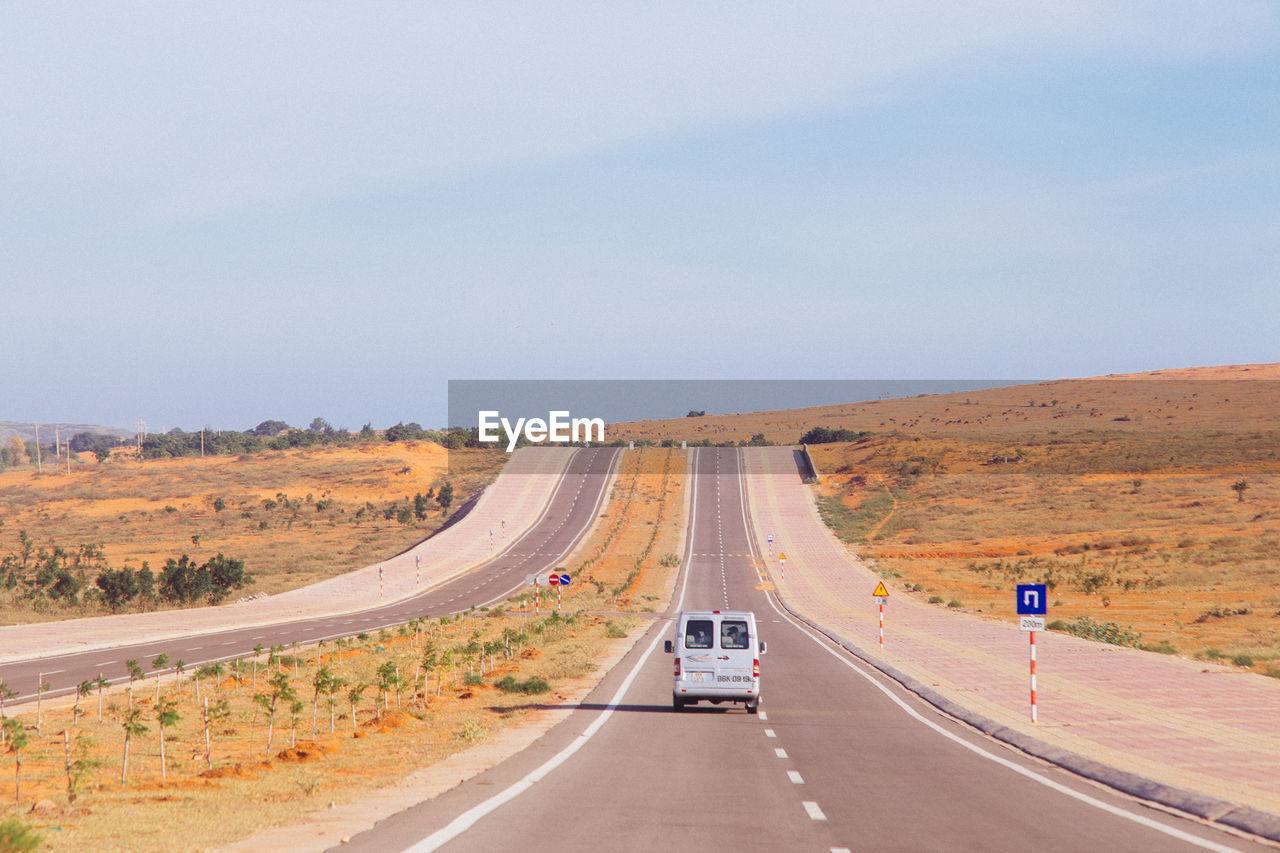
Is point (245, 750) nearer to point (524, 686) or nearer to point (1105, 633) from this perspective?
point (524, 686)

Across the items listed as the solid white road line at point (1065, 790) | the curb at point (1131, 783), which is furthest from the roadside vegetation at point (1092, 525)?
the curb at point (1131, 783)

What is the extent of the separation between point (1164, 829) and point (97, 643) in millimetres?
37122

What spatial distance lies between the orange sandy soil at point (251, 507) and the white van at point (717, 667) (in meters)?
37.6

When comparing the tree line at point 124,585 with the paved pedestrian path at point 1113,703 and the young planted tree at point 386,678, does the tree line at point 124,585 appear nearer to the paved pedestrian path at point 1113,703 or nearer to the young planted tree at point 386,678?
the paved pedestrian path at point 1113,703

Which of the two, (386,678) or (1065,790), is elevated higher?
(1065,790)

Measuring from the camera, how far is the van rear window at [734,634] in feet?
74.9

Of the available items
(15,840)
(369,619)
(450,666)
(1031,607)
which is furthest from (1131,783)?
(369,619)

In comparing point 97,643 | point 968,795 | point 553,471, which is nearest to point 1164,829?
point 968,795

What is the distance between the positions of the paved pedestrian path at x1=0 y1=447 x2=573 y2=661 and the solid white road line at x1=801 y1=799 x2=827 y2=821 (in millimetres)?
30417

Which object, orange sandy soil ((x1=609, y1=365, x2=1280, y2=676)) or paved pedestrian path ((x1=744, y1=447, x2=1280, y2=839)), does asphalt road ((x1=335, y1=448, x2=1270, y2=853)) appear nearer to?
paved pedestrian path ((x1=744, y1=447, x2=1280, y2=839))

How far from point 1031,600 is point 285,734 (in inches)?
531

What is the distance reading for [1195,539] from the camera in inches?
2901

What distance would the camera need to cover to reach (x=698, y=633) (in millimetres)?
22969

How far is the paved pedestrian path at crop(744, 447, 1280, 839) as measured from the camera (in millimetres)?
14555
